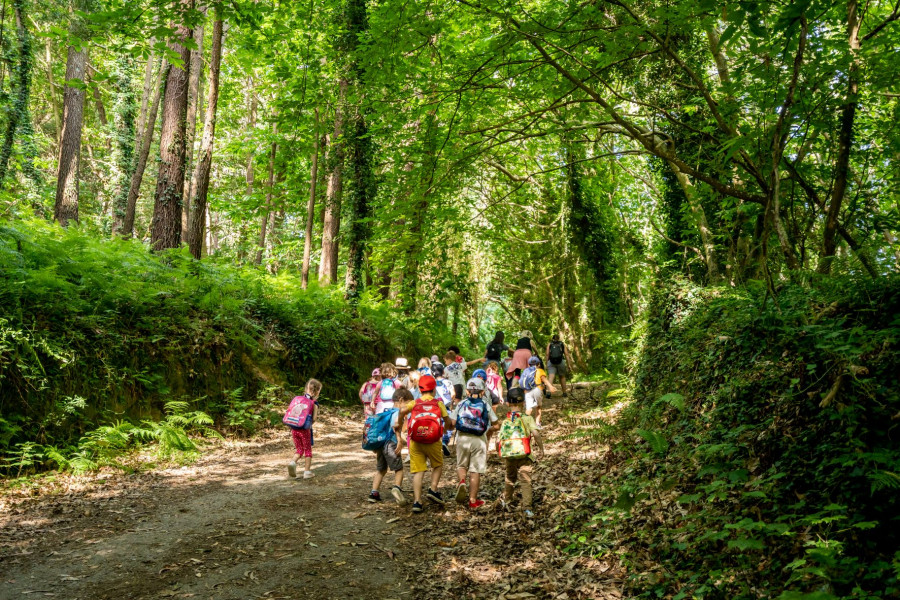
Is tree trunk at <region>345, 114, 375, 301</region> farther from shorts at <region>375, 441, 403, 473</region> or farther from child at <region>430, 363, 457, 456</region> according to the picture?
shorts at <region>375, 441, 403, 473</region>

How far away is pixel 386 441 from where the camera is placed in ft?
25.6

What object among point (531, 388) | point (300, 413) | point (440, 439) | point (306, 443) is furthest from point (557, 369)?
point (300, 413)

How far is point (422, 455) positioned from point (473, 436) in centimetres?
75

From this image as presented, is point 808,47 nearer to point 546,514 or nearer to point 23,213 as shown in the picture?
point 546,514

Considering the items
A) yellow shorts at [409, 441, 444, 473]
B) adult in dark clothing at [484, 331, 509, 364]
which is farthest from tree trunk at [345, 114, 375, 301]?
yellow shorts at [409, 441, 444, 473]

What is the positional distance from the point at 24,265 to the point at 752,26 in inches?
400

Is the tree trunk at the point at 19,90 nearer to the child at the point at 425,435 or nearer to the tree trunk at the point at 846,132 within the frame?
the child at the point at 425,435

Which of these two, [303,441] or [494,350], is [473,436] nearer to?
[303,441]

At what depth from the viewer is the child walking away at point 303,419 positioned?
8539 millimetres

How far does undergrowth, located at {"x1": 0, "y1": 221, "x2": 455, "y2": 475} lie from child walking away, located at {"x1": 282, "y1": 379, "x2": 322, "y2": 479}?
2440 mm

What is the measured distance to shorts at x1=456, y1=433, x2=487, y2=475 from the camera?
24.2ft

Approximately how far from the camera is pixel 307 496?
7.85 meters

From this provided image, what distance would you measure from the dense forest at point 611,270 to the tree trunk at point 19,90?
12 cm

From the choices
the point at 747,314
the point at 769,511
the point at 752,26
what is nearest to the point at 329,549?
the point at 769,511
